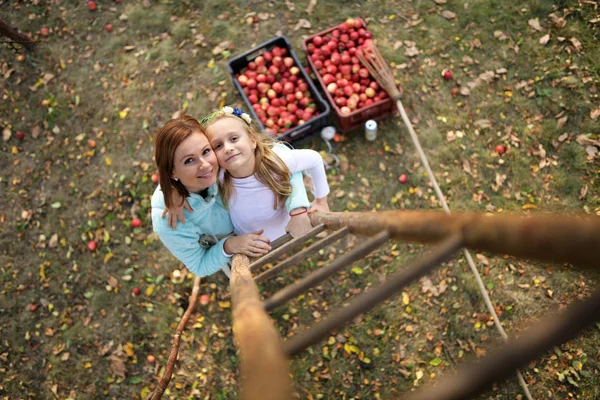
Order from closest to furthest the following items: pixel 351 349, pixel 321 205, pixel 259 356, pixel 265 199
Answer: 1. pixel 259 356
2. pixel 265 199
3. pixel 321 205
4. pixel 351 349

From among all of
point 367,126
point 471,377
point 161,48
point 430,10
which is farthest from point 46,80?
point 471,377

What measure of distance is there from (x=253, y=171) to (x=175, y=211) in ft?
1.64

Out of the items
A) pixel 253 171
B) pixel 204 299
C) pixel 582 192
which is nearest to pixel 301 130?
pixel 253 171

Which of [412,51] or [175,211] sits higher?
[412,51]

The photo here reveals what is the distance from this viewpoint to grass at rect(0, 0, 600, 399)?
3742 mm

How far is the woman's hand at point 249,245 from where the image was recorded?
2.47 metres

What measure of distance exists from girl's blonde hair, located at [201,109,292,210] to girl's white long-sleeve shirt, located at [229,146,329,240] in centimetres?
4

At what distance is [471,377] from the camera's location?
754mm

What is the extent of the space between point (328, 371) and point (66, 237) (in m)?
2.91

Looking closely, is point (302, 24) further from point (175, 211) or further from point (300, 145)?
point (175, 211)

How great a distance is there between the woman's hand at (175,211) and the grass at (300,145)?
1.74m

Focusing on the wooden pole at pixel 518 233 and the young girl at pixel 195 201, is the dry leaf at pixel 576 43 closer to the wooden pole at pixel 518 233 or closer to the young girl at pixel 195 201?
the young girl at pixel 195 201

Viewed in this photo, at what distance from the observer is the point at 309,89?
170 inches

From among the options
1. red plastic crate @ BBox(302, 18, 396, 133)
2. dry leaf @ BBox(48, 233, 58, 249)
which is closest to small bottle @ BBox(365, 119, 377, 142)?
red plastic crate @ BBox(302, 18, 396, 133)
